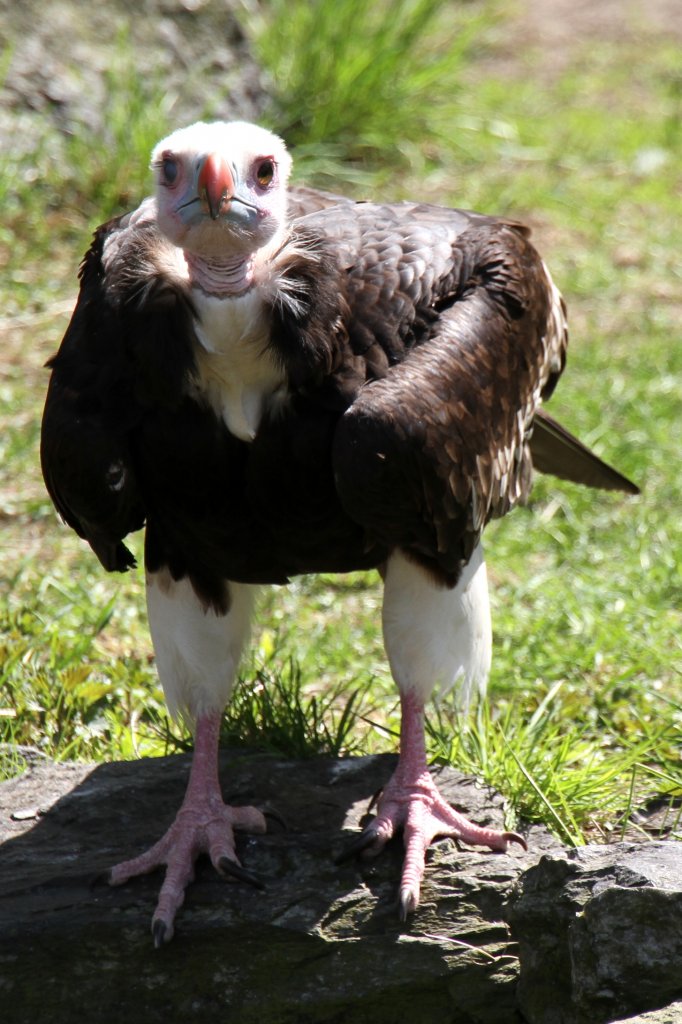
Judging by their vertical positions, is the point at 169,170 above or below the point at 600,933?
above

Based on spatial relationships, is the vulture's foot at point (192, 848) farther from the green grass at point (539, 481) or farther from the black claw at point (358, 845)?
the green grass at point (539, 481)

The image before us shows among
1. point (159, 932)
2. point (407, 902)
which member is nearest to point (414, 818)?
point (407, 902)

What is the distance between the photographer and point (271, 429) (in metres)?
3.27

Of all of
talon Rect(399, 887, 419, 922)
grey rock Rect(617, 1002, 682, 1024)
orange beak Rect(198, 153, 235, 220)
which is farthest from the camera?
talon Rect(399, 887, 419, 922)

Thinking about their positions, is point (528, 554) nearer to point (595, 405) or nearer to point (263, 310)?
point (595, 405)

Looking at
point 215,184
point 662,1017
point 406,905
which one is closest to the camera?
point 662,1017

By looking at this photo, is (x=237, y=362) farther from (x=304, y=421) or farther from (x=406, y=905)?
(x=406, y=905)

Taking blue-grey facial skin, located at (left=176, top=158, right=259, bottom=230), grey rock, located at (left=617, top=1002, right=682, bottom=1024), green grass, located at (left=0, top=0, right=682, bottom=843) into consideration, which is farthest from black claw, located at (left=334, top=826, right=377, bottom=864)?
blue-grey facial skin, located at (left=176, top=158, right=259, bottom=230)

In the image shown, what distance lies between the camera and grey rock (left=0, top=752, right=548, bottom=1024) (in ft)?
10.1

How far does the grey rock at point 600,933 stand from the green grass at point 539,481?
0.83m

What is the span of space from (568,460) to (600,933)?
2.12 m

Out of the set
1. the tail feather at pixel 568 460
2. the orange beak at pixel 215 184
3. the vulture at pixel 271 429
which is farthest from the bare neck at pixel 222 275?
the tail feather at pixel 568 460

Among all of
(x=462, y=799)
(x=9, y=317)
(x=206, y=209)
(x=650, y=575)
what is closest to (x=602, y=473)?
(x=650, y=575)

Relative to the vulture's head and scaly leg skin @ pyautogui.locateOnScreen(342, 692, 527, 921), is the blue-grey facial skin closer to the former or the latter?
the vulture's head
